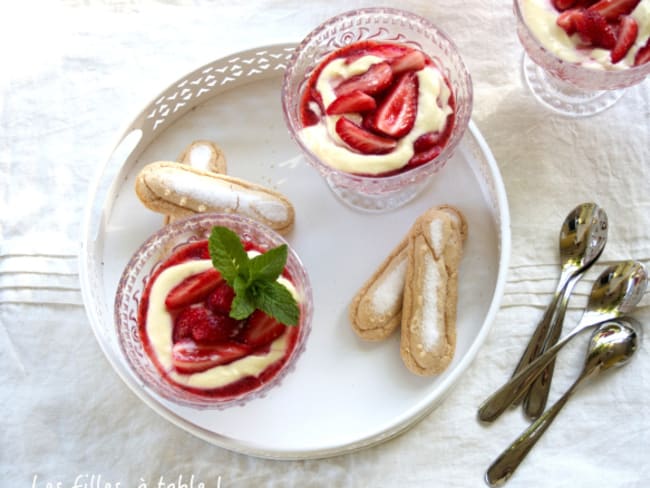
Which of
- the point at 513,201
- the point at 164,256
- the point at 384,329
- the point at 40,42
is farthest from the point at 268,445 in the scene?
the point at 40,42

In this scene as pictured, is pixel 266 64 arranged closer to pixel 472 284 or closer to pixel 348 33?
pixel 348 33

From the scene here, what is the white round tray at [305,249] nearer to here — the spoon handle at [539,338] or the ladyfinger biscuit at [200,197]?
the ladyfinger biscuit at [200,197]

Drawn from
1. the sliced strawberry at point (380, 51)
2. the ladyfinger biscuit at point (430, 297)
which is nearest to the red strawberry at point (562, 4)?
the sliced strawberry at point (380, 51)

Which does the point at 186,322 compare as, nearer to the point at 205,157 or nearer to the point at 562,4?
the point at 205,157

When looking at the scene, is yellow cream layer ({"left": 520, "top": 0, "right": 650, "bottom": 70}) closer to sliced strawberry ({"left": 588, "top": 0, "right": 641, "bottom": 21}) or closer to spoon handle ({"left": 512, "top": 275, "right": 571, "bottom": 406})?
sliced strawberry ({"left": 588, "top": 0, "right": 641, "bottom": 21})

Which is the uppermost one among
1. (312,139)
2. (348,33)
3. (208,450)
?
(348,33)
